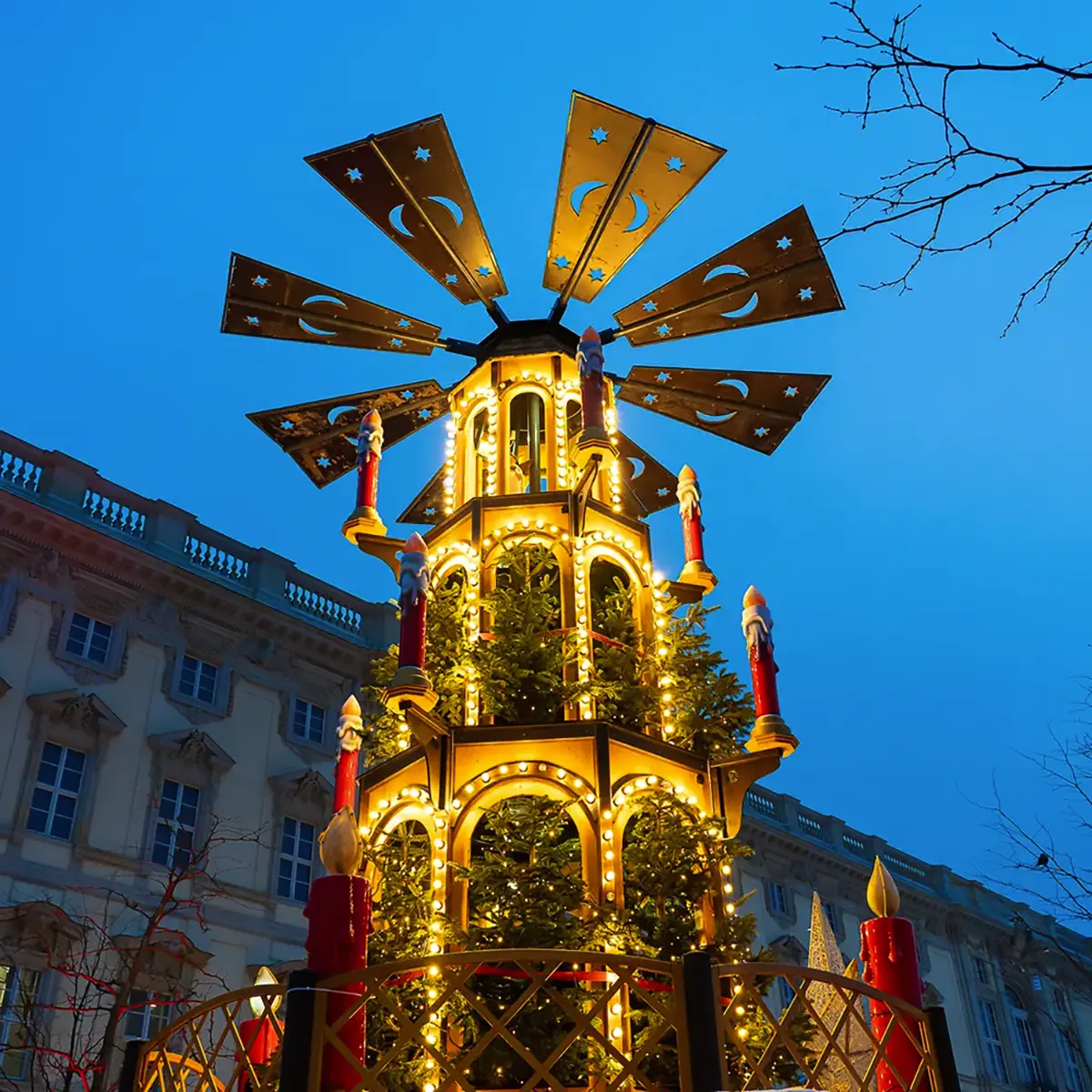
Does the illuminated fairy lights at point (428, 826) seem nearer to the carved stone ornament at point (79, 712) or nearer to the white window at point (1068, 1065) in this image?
the carved stone ornament at point (79, 712)

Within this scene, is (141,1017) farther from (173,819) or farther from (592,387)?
(592,387)

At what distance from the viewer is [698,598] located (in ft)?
28.5

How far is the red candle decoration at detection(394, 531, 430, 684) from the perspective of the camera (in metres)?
6.71

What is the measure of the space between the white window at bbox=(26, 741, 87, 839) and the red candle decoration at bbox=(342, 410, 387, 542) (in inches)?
428

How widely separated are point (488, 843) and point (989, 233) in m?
4.95

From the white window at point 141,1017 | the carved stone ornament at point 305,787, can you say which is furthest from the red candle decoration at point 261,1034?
the carved stone ornament at point 305,787

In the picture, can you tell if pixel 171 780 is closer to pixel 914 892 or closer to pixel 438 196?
pixel 438 196

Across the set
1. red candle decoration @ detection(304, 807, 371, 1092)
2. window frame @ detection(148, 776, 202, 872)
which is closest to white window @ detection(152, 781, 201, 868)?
window frame @ detection(148, 776, 202, 872)

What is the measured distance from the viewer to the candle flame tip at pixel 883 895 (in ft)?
A: 17.4

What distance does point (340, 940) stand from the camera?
15.0ft

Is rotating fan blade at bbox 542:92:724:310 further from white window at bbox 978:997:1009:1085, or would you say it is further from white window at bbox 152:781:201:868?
white window at bbox 978:997:1009:1085

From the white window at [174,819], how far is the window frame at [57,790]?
1.33 meters

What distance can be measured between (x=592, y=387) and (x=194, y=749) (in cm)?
1353

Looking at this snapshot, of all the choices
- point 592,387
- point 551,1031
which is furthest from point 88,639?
point 551,1031
